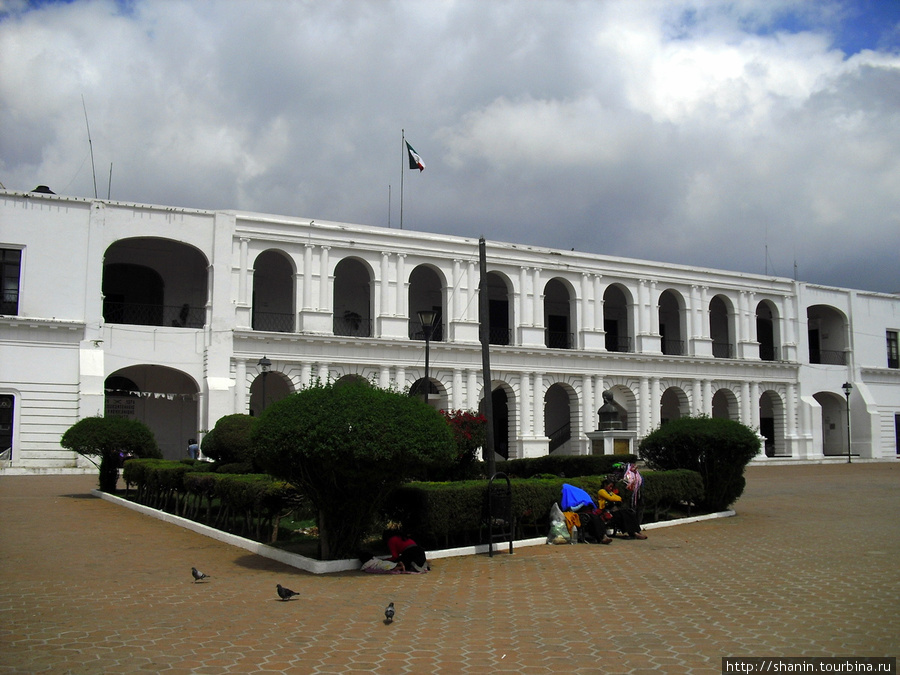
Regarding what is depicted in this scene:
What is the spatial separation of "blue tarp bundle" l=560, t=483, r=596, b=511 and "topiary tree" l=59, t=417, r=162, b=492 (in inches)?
433

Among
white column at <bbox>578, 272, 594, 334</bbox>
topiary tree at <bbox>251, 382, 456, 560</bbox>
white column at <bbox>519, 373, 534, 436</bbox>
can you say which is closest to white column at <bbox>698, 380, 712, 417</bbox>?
white column at <bbox>578, 272, 594, 334</bbox>

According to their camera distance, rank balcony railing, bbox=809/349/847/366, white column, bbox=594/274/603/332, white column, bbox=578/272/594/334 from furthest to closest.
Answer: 1. balcony railing, bbox=809/349/847/366
2. white column, bbox=594/274/603/332
3. white column, bbox=578/272/594/334

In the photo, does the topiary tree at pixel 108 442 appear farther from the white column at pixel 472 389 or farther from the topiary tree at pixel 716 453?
the white column at pixel 472 389

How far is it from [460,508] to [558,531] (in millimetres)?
1719

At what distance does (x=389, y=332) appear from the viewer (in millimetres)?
31188

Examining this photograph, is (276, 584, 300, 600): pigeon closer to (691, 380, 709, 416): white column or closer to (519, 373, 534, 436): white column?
(519, 373, 534, 436): white column

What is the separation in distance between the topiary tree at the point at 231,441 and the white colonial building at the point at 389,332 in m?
10.4

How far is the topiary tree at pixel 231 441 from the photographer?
1599 cm

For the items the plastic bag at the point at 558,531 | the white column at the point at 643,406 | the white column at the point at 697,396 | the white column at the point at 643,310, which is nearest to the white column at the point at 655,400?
the white column at the point at 643,406

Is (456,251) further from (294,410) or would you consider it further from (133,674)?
(133,674)

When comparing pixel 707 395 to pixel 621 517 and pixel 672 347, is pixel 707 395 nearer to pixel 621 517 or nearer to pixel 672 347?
pixel 672 347

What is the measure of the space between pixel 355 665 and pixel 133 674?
4.60 feet

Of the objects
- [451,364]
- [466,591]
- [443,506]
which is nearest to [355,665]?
[466,591]

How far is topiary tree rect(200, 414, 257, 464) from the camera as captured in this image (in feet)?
52.5
